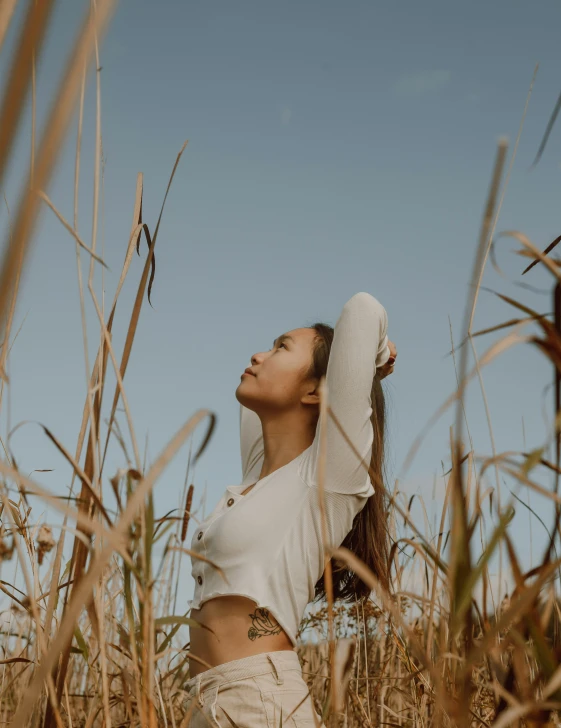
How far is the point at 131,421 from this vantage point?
0.67 m

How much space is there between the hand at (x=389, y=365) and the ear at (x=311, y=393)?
0.23 m

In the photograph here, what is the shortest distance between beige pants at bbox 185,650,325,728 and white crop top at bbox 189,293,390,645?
113 mm

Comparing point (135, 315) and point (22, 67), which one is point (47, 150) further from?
point (135, 315)

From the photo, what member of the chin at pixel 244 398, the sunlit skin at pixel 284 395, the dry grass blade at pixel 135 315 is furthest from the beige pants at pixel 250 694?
the dry grass blade at pixel 135 315

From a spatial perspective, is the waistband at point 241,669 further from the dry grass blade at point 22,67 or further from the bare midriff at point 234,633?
the dry grass blade at point 22,67

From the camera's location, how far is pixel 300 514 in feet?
5.43

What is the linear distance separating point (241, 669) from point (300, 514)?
37 centimetres

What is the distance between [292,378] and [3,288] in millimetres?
1625

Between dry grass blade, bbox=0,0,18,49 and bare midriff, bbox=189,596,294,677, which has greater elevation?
dry grass blade, bbox=0,0,18,49

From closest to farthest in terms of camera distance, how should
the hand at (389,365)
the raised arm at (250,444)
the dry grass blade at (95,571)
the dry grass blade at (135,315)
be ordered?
the dry grass blade at (95,571)
the dry grass blade at (135,315)
the hand at (389,365)
the raised arm at (250,444)

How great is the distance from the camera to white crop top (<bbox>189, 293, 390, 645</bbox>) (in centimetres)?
156

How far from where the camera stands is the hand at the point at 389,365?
6.84ft

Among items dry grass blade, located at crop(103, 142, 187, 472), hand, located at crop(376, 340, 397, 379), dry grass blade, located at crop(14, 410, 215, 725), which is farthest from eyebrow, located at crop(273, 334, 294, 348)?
dry grass blade, located at crop(14, 410, 215, 725)

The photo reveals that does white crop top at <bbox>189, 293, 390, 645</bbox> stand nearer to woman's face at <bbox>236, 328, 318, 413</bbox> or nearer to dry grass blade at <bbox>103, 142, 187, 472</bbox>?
woman's face at <bbox>236, 328, 318, 413</bbox>
